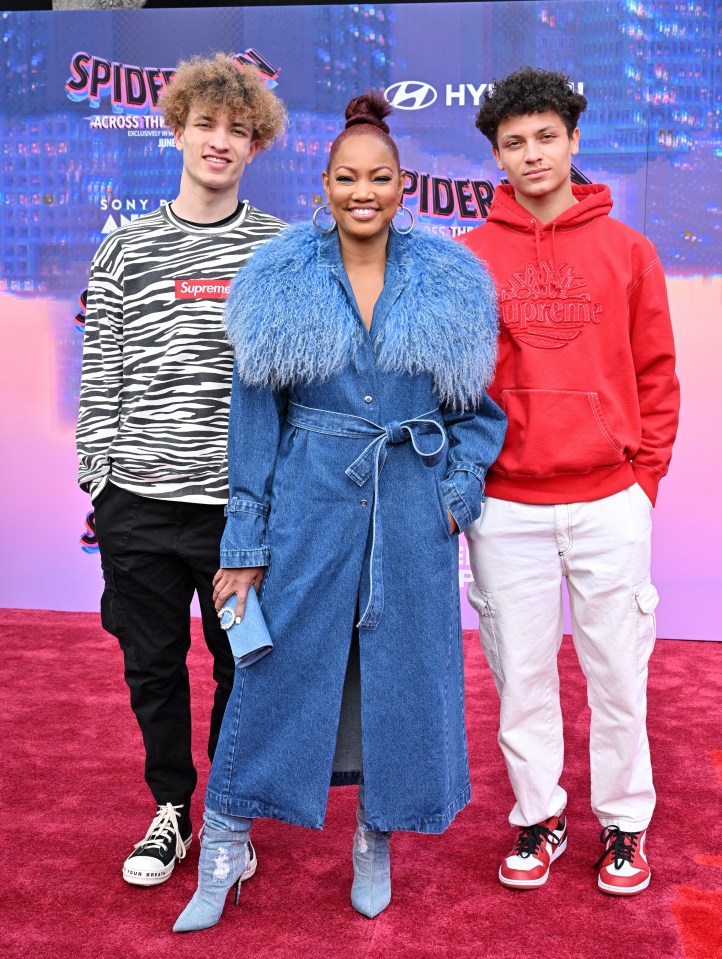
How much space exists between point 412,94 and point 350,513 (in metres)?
2.67

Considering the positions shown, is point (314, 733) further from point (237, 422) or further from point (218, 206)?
point (218, 206)

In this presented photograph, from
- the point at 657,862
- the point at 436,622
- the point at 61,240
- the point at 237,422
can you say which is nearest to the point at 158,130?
the point at 61,240

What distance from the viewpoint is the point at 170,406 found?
2.29 metres

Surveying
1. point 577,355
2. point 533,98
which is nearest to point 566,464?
point 577,355

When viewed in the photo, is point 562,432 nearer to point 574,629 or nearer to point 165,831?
point 574,629

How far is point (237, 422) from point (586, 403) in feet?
2.38

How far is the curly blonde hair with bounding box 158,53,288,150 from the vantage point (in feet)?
7.69

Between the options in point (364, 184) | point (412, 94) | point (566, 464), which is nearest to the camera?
point (364, 184)

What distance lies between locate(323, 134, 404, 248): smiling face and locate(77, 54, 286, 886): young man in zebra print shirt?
341 mm

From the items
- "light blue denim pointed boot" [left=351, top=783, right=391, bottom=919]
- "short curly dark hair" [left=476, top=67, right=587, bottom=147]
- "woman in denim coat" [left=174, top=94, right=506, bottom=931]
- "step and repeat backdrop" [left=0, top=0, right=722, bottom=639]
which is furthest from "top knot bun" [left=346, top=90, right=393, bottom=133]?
"step and repeat backdrop" [left=0, top=0, right=722, bottom=639]

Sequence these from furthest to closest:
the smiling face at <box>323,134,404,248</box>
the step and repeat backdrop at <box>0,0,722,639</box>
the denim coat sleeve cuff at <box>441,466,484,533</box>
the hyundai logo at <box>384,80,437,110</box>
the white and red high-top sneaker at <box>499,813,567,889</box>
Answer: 1. the hyundai logo at <box>384,80,437,110</box>
2. the step and repeat backdrop at <box>0,0,722,639</box>
3. the white and red high-top sneaker at <box>499,813,567,889</box>
4. the denim coat sleeve cuff at <box>441,466,484,533</box>
5. the smiling face at <box>323,134,404,248</box>

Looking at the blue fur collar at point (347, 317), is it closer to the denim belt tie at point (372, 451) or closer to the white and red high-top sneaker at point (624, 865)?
the denim belt tie at point (372, 451)

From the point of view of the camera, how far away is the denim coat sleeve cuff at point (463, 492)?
214 centimetres

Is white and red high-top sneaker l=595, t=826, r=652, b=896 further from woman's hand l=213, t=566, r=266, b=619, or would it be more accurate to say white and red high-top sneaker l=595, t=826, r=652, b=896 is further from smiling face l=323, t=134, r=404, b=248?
smiling face l=323, t=134, r=404, b=248
